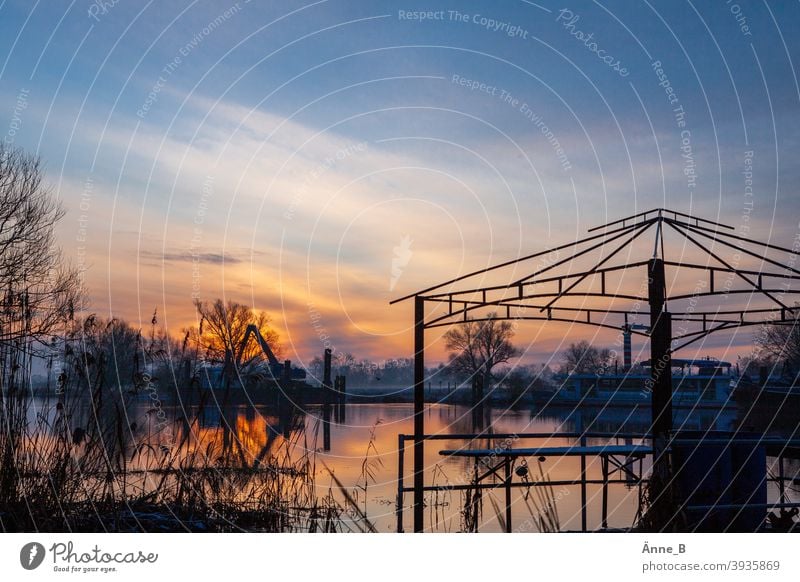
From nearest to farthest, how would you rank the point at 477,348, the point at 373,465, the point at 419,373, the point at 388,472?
the point at 419,373 < the point at 373,465 < the point at 388,472 < the point at 477,348

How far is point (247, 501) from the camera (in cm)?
1040

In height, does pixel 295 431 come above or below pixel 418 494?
above

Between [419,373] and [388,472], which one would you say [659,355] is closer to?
[419,373]

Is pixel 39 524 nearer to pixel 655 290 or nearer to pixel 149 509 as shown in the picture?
pixel 149 509

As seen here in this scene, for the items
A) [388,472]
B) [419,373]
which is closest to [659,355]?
[419,373]

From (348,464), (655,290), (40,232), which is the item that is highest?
(40,232)

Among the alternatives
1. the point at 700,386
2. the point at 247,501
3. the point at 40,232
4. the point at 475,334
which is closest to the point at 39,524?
the point at 247,501

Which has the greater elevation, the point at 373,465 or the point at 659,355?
the point at 659,355
